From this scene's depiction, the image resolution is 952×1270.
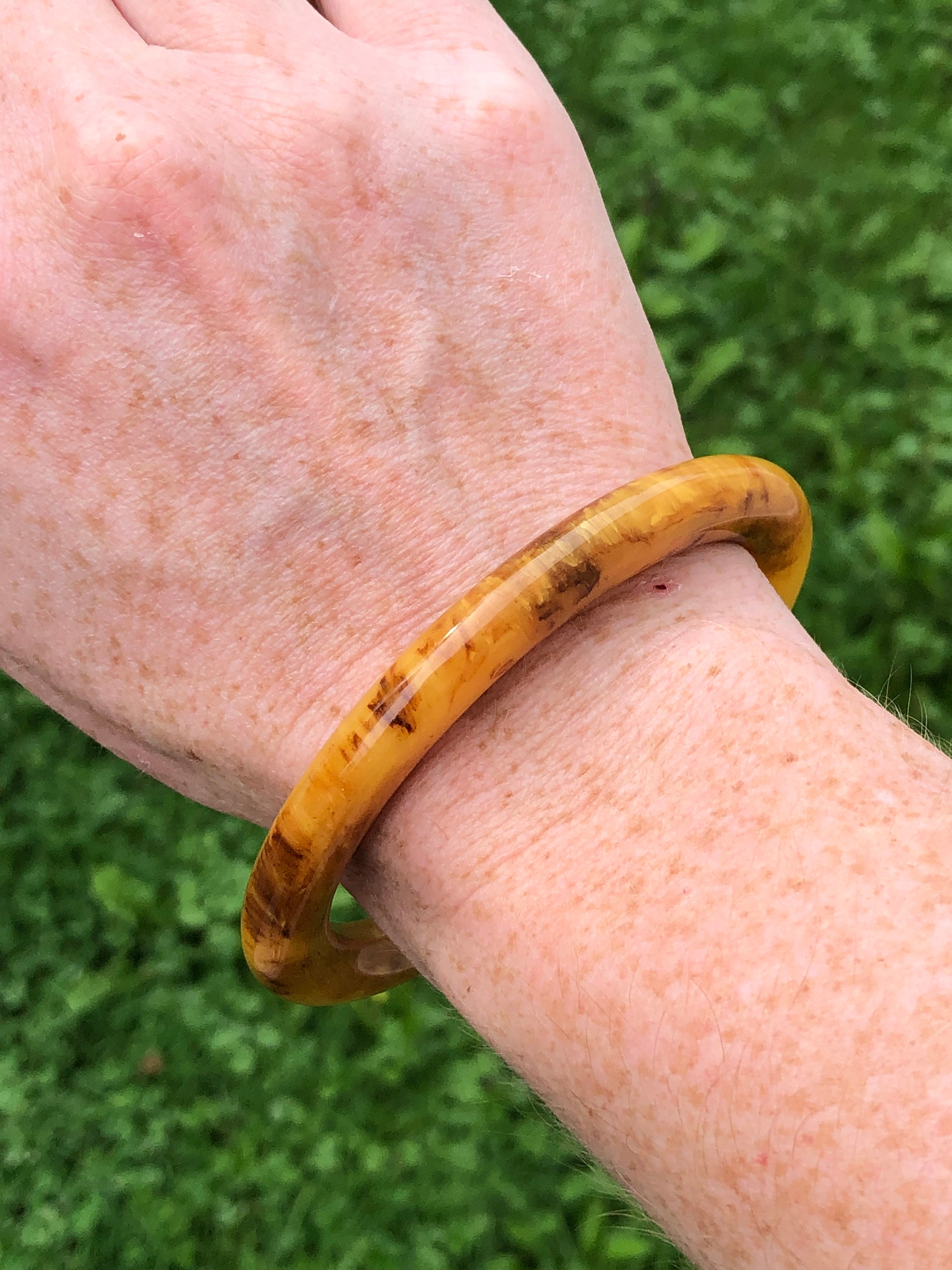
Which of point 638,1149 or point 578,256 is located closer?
point 638,1149

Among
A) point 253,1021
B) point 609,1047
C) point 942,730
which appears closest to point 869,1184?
point 609,1047

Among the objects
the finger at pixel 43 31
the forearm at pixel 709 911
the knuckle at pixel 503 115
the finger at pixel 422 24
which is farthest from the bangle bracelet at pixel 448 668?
the finger at pixel 43 31

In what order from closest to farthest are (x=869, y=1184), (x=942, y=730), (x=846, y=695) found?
(x=869, y=1184)
(x=846, y=695)
(x=942, y=730)

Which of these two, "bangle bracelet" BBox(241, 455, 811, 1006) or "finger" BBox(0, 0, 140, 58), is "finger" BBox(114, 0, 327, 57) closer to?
"finger" BBox(0, 0, 140, 58)

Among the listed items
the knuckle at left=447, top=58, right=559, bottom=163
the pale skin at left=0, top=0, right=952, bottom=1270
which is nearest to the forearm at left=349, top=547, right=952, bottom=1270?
the pale skin at left=0, top=0, right=952, bottom=1270

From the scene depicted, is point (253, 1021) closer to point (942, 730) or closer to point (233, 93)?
point (942, 730)

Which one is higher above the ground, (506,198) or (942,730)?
(506,198)

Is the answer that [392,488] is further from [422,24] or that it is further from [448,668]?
[422,24]
